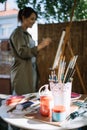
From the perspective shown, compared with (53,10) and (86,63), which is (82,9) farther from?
(86,63)

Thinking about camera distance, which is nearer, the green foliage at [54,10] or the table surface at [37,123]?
the table surface at [37,123]

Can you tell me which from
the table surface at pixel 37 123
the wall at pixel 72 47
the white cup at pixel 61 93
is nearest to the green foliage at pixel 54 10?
the wall at pixel 72 47

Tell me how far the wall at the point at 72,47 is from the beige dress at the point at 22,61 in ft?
3.42

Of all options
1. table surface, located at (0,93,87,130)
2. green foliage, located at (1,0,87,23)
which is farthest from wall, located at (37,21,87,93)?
table surface, located at (0,93,87,130)

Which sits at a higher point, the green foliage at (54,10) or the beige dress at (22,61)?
the green foliage at (54,10)

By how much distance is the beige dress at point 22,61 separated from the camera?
2000 mm

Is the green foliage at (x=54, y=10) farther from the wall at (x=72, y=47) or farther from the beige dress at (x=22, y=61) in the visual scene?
the beige dress at (x=22, y=61)

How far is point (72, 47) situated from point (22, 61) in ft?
4.23

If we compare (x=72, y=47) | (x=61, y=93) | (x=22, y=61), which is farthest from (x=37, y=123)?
(x=72, y=47)

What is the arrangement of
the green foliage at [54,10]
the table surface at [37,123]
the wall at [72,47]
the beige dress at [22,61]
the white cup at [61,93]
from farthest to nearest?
the green foliage at [54,10], the wall at [72,47], the beige dress at [22,61], the white cup at [61,93], the table surface at [37,123]

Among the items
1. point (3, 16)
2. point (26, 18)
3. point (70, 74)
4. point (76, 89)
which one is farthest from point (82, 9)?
point (3, 16)

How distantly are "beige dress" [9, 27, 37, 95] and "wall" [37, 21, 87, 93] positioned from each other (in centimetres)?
104

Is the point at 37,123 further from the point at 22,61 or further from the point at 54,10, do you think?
the point at 54,10

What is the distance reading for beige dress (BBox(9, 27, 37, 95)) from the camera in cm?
200
